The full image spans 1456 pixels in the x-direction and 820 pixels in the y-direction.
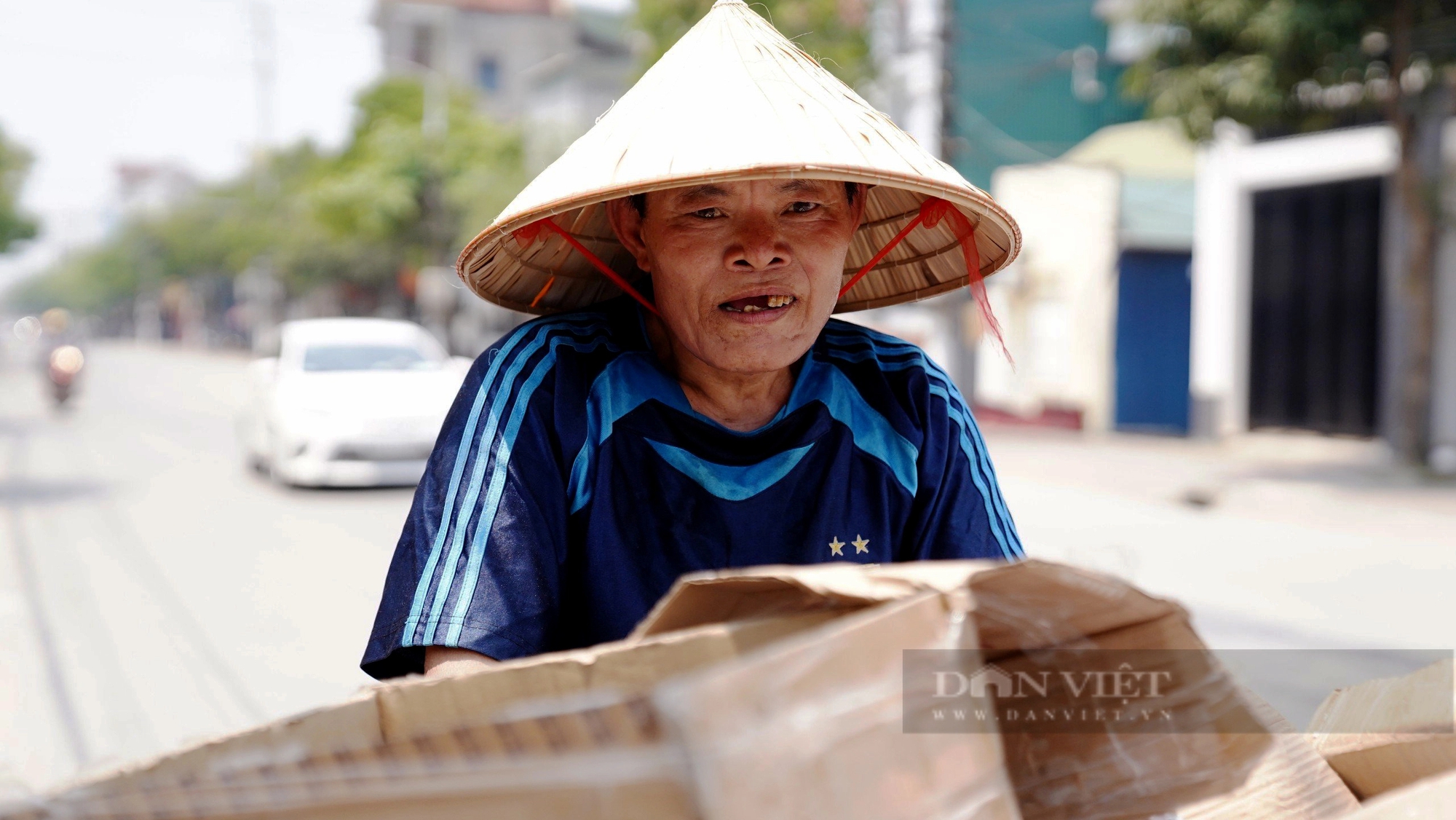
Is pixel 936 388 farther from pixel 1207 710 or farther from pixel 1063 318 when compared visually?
pixel 1063 318

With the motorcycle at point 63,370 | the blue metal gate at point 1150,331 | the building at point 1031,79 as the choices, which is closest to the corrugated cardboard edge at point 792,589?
the blue metal gate at point 1150,331

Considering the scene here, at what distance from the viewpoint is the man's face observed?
167 cm

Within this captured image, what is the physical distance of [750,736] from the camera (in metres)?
0.67

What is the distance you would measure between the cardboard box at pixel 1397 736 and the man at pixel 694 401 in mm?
660

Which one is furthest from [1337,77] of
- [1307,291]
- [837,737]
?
[837,737]

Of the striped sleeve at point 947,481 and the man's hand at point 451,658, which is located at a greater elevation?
the striped sleeve at point 947,481

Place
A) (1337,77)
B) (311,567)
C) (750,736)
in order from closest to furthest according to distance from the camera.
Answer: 1. (750,736)
2. (311,567)
3. (1337,77)

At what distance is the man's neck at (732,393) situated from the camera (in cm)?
177

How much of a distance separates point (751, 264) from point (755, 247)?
0.02 metres

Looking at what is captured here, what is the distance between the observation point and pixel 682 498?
1.61 meters

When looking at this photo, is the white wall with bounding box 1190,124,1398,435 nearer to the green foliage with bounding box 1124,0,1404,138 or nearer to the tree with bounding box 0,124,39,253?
the green foliage with bounding box 1124,0,1404,138

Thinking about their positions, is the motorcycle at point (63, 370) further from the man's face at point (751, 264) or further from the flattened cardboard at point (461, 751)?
the flattened cardboard at point (461, 751)

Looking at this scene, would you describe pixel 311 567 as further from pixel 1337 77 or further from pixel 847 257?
pixel 1337 77

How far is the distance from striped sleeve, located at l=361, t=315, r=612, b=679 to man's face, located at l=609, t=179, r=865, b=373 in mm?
247
